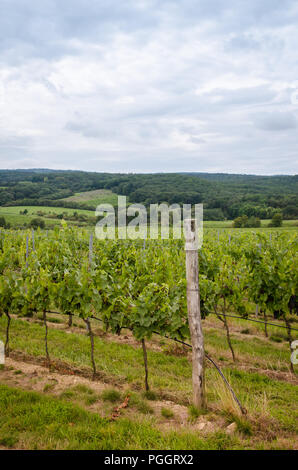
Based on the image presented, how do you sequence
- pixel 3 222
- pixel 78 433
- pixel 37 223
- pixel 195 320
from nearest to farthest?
pixel 78 433
pixel 195 320
pixel 37 223
pixel 3 222

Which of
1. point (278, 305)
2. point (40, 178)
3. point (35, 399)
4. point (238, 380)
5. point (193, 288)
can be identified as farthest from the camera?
point (40, 178)

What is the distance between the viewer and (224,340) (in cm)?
883

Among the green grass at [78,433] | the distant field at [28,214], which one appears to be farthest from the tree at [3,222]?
the green grass at [78,433]

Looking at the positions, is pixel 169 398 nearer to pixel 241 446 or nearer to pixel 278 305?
pixel 241 446

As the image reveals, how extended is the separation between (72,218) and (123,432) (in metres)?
49.6

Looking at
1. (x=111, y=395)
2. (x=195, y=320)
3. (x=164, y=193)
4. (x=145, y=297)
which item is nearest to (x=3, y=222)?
(x=164, y=193)

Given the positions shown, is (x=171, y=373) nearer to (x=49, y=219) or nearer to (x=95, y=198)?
(x=49, y=219)

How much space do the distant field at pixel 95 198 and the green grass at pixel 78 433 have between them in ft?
196

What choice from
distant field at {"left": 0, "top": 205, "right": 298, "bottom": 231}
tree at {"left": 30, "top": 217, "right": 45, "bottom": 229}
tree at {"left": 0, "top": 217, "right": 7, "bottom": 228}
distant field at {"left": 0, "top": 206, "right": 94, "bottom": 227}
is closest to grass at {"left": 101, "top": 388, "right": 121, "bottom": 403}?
distant field at {"left": 0, "top": 205, "right": 298, "bottom": 231}

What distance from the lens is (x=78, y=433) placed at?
4062mm

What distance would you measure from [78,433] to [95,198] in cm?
6964

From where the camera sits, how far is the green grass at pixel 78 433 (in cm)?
381

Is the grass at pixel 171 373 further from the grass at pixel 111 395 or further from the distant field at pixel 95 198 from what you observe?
the distant field at pixel 95 198
